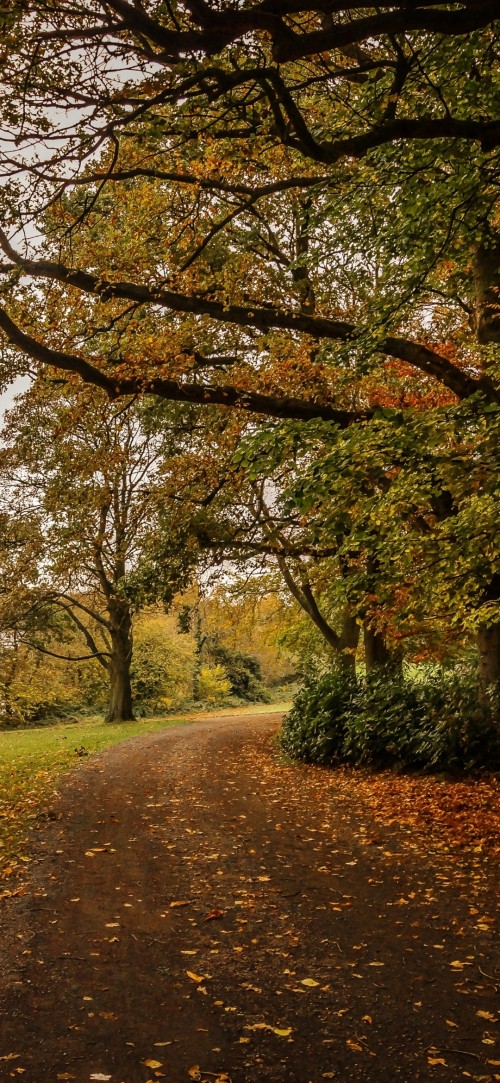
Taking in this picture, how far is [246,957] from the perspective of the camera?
526 centimetres

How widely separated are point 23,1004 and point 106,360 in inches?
328

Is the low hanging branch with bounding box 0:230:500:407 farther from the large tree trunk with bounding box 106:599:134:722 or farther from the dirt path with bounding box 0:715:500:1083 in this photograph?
the large tree trunk with bounding box 106:599:134:722

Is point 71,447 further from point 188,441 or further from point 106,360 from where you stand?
point 106,360

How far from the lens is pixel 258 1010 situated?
4422mm

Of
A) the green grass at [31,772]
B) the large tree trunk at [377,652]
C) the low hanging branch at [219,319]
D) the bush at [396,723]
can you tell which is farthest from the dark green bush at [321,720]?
the low hanging branch at [219,319]

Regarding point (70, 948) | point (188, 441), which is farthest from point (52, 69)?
point (188, 441)

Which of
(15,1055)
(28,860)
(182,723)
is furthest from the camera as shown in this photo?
(182,723)

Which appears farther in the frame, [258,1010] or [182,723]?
[182,723]

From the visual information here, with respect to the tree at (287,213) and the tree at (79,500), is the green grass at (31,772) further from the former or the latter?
the tree at (287,213)

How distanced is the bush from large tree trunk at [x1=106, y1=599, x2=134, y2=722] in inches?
457

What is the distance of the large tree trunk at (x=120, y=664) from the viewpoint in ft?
92.4

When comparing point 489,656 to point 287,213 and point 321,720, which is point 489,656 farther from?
point 287,213

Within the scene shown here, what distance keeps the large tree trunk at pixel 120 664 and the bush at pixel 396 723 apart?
38.1ft

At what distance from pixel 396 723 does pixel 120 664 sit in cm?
1664
